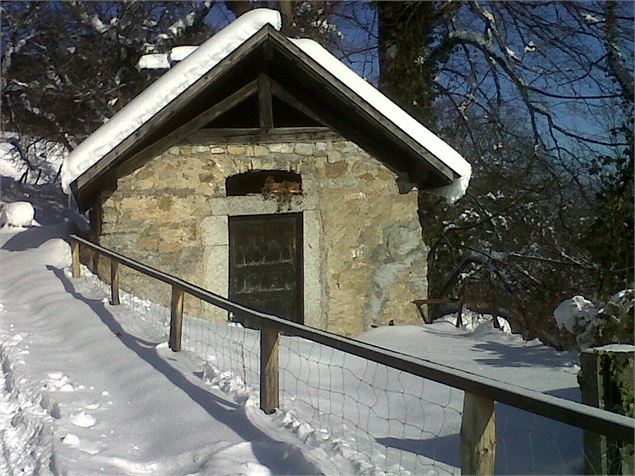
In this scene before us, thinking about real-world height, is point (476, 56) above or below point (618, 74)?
above

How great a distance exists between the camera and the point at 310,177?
8898mm

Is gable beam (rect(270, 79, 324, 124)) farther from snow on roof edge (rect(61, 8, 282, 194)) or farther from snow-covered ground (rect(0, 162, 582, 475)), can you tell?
snow-covered ground (rect(0, 162, 582, 475))

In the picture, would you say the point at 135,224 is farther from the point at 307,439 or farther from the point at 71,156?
the point at 307,439

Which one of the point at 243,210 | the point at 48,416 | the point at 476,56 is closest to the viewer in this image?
the point at 48,416

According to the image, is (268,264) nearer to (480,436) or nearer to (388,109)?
(388,109)

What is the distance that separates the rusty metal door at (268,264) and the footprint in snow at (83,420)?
4.56 metres

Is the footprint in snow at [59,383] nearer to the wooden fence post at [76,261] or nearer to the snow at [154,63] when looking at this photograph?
the wooden fence post at [76,261]

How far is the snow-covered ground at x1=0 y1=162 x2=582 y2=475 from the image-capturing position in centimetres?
357

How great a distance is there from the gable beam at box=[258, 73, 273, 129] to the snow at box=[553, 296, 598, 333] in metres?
4.15

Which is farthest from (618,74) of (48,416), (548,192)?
(48,416)

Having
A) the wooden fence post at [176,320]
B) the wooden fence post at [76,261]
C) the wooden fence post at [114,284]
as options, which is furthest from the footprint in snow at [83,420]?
the wooden fence post at [76,261]

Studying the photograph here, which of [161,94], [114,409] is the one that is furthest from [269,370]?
[161,94]

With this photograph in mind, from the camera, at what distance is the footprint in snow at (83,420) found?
408cm

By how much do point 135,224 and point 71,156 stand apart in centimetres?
125
